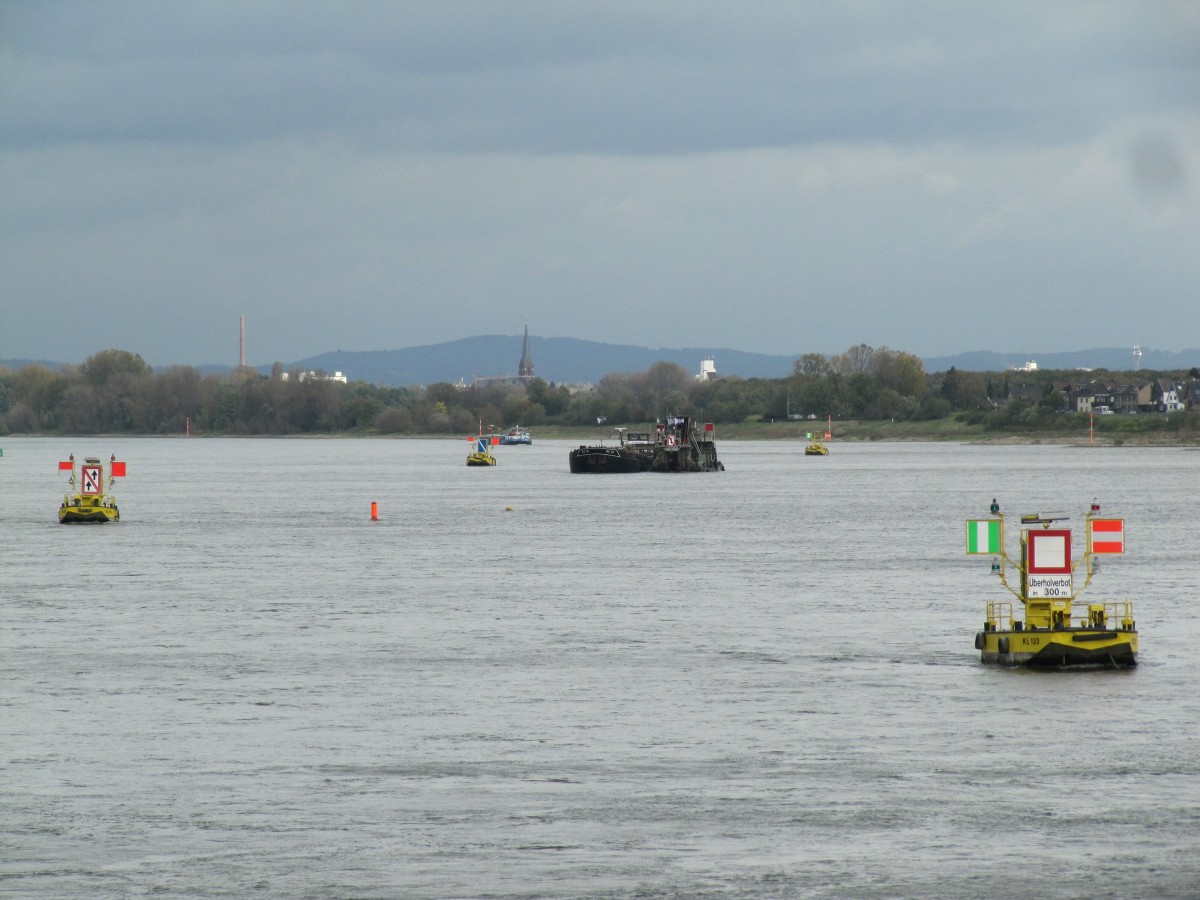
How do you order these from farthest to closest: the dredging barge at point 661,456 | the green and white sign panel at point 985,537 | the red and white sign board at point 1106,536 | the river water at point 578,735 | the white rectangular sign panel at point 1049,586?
the dredging barge at point 661,456 < the red and white sign board at point 1106,536 < the white rectangular sign panel at point 1049,586 < the green and white sign panel at point 985,537 < the river water at point 578,735

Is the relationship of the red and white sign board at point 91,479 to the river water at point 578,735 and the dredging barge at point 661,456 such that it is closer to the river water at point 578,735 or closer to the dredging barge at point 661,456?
the river water at point 578,735

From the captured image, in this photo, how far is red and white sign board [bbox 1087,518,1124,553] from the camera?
28.1m

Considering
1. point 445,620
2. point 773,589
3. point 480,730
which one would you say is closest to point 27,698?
Answer: point 480,730

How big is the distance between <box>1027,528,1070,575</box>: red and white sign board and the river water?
1.77m

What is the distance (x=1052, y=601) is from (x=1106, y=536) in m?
1.40

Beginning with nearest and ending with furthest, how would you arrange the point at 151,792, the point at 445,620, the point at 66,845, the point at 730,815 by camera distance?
1. the point at 66,845
2. the point at 730,815
3. the point at 151,792
4. the point at 445,620

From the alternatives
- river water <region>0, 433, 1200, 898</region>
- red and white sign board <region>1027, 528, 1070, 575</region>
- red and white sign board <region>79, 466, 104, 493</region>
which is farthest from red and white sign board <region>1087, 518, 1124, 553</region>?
red and white sign board <region>79, 466, 104, 493</region>

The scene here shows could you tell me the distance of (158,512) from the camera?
9131 cm

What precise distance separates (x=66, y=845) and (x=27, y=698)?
1054 cm

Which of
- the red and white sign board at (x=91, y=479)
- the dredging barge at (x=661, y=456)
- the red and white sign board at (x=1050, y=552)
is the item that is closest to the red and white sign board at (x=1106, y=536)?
the red and white sign board at (x=1050, y=552)

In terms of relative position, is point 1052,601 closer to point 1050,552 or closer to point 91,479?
point 1050,552

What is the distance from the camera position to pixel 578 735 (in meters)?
23.9

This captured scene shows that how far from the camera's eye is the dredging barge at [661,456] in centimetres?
15350

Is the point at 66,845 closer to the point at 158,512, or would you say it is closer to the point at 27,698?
the point at 27,698
